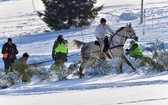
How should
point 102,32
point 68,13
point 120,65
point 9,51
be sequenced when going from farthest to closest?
1. point 68,13
2. point 9,51
3. point 102,32
4. point 120,65

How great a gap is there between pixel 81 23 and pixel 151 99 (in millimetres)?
28452

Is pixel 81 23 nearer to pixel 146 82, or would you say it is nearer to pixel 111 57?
pixel 111 57

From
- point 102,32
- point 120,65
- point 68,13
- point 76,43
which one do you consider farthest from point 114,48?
point 68,13

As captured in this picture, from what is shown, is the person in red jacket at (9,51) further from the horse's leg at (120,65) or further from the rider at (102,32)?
the horse's leg at (120,65)

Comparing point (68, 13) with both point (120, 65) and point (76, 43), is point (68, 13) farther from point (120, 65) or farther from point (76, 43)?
point (120, 65)

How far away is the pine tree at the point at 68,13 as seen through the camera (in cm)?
3953

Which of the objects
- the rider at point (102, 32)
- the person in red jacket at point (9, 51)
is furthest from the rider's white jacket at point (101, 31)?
the person in red jacket at point (9, 51)

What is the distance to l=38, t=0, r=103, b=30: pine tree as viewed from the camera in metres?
39.5

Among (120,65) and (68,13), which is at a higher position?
(120,65)

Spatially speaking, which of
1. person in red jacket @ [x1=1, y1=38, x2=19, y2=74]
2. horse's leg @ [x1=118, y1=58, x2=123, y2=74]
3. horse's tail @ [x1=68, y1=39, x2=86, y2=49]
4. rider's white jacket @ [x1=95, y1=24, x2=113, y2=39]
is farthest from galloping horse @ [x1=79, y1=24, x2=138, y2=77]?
person in red jacket @ [x1=1, y1=38, x2=19, y2=74]

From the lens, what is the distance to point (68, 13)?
39938 mm

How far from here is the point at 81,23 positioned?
39969 mm

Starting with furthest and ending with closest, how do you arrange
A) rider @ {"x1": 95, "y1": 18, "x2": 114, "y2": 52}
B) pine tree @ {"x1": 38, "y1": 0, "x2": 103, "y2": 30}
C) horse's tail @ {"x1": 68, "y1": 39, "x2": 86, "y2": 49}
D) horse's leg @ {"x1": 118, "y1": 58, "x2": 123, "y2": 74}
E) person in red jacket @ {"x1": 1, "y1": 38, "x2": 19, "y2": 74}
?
1. pine tree @ {"x1": 38, "y1": 0, "x2": 103, "y2": 30}
2. horse's tail @ {"x1": 68, "y1": 39, "x2": 86, "y2": 49}
3. person in red jacket @ {"x1": 1, "y1": 38, "x2": 19, "y2": 74}
4. rider @ {"x1": 95, "y1": 18, "x2": 114, "y2": 52}
5. horse's leg @ {"x1": 118, "y1": 58, "x2": 123, "y2": 74}

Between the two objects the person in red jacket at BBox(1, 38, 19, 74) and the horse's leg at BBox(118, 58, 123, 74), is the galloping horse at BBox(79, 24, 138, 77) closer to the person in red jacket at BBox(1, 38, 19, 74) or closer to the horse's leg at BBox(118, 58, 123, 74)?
the horse's leg at BBox(118, 58, 123, 74)
